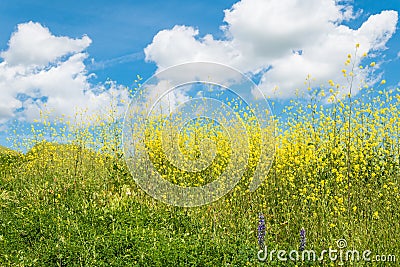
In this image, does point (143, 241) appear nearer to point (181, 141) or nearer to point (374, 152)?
point (181, 141)

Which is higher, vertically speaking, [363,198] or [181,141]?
[181,141]

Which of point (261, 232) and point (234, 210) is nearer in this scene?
point (261, 232)

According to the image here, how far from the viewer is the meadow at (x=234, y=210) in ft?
16.0

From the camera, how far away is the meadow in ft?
16.0

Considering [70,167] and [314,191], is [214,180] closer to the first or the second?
[314,191]

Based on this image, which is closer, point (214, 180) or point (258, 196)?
point (258, 196)

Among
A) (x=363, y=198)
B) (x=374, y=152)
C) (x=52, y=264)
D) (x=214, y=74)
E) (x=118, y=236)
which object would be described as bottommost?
(x=52, y=264)

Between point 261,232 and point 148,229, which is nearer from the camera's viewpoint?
point 261,232

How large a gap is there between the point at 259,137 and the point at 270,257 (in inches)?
125

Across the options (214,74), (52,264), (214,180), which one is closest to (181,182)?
(214,180)

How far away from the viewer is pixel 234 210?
21.6 ft

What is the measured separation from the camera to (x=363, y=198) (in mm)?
6145

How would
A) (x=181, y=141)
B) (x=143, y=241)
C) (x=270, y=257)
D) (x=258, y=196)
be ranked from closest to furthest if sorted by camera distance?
(x=270, y=257) → (x=143, y=241) → (x=258, y=196) → (x=181, y=141)

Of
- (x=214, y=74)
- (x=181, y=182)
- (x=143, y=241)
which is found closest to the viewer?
(x=143, y=241)
